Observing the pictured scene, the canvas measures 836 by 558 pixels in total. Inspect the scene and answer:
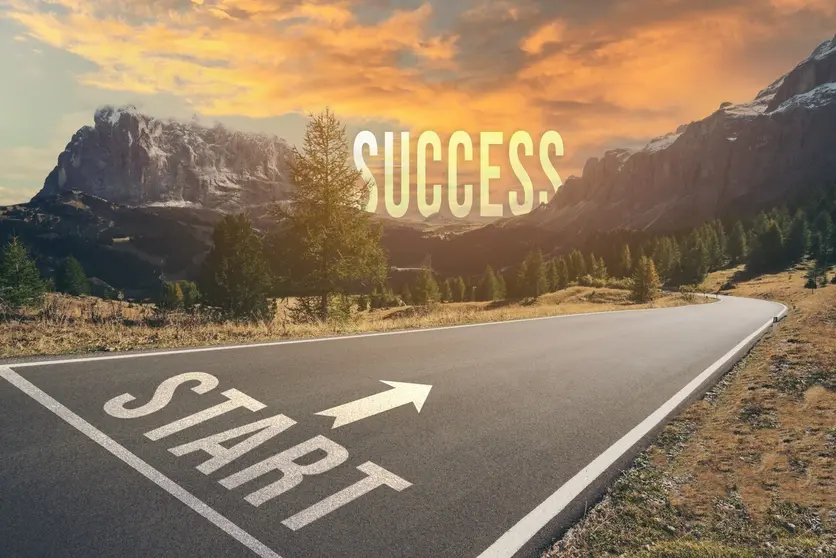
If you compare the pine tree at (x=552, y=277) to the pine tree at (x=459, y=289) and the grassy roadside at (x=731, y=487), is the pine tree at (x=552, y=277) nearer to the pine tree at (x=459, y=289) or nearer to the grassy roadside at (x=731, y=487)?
the pine tree at (x=459, y=289)

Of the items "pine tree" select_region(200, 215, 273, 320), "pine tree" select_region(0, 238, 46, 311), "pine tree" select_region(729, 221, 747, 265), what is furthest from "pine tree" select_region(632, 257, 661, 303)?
"pine tree" select_region(729, 221, 747, 265)

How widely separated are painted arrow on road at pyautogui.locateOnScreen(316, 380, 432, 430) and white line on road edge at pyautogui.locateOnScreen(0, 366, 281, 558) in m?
1.66

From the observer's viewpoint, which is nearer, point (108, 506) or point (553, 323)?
point (108, 506)

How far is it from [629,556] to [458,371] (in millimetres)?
4641

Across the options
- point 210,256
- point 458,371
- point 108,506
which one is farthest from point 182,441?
point 210,256

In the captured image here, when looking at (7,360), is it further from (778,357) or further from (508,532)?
(778,357)

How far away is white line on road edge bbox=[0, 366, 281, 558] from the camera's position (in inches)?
129

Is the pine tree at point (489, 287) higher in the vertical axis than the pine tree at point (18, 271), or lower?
lower

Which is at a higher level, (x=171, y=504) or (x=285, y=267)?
(x=285, y=267)

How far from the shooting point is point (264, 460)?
429 centimetres

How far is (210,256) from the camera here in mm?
38656

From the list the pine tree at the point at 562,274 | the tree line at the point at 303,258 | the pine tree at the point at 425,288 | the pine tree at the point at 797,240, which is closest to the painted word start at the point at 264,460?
the tree line at the point at 303,258

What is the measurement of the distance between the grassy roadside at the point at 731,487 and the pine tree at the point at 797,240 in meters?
106

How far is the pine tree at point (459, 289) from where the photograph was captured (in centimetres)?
11618
